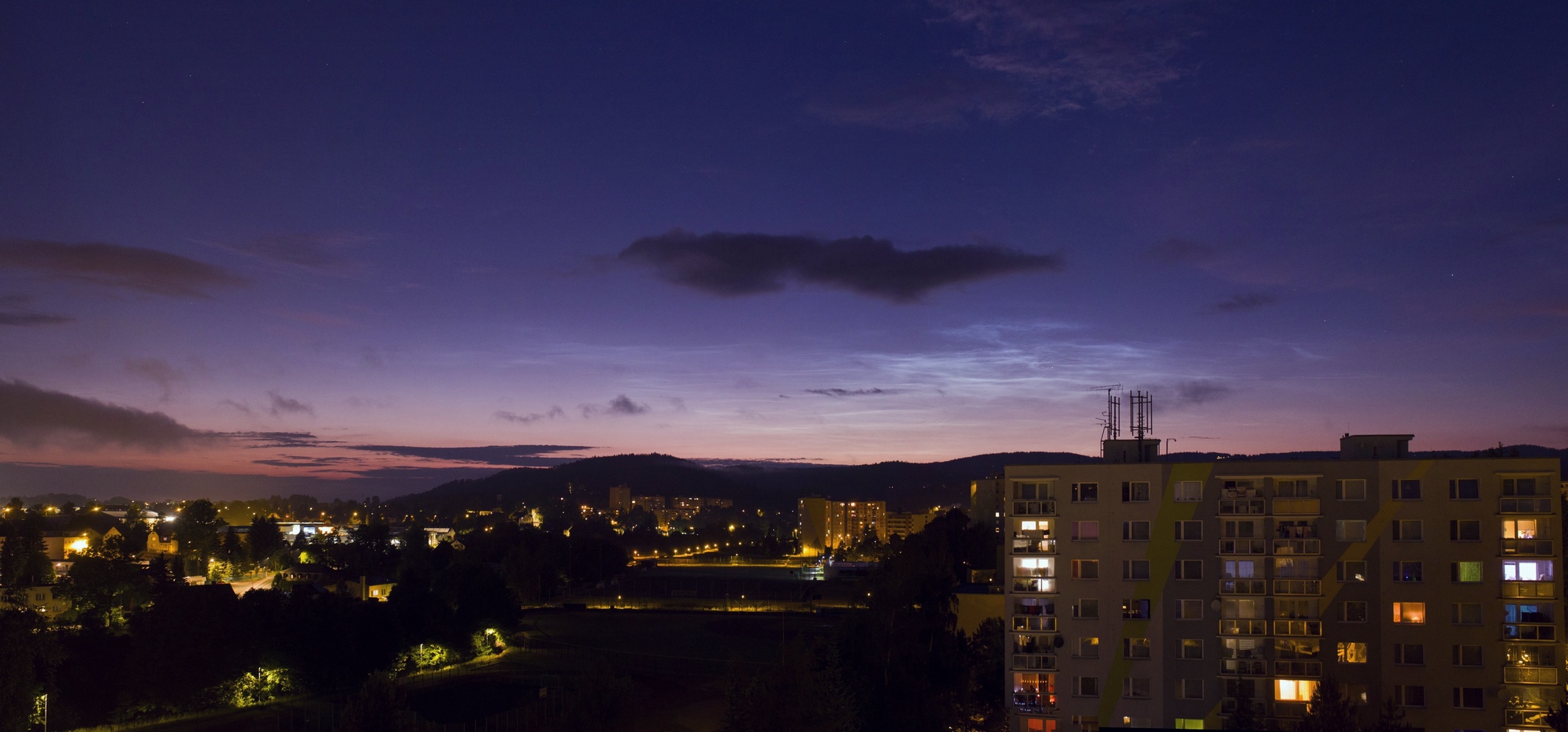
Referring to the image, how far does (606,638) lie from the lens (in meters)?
58.2

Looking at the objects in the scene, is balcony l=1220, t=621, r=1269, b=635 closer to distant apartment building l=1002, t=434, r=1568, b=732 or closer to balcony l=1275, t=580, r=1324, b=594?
distant apartment building l=1002, t=434, r=1568, b=732

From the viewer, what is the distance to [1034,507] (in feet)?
91.8

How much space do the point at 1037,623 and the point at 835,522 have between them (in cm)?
13899

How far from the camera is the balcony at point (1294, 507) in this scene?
26281 mm

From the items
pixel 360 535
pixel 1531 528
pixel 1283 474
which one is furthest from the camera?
pixel 360 535

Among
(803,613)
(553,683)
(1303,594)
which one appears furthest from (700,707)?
(803,613)

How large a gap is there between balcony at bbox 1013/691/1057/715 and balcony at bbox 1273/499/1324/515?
26.9ft

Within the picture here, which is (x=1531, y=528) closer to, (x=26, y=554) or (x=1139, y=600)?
(x=1139, y=600)

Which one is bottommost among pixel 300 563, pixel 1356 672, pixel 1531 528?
pixel 300 563

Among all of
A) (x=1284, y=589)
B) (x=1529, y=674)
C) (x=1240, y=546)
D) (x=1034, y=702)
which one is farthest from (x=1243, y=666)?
(x=1529, y=674)

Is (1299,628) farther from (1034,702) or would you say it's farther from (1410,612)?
(1034,702)

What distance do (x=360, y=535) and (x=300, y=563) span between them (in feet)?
38.1

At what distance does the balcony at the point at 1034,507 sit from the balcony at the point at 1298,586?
6.21 m

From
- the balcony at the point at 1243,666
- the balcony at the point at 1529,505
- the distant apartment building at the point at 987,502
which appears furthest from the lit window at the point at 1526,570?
the distant apartment building at the point at 987,502
